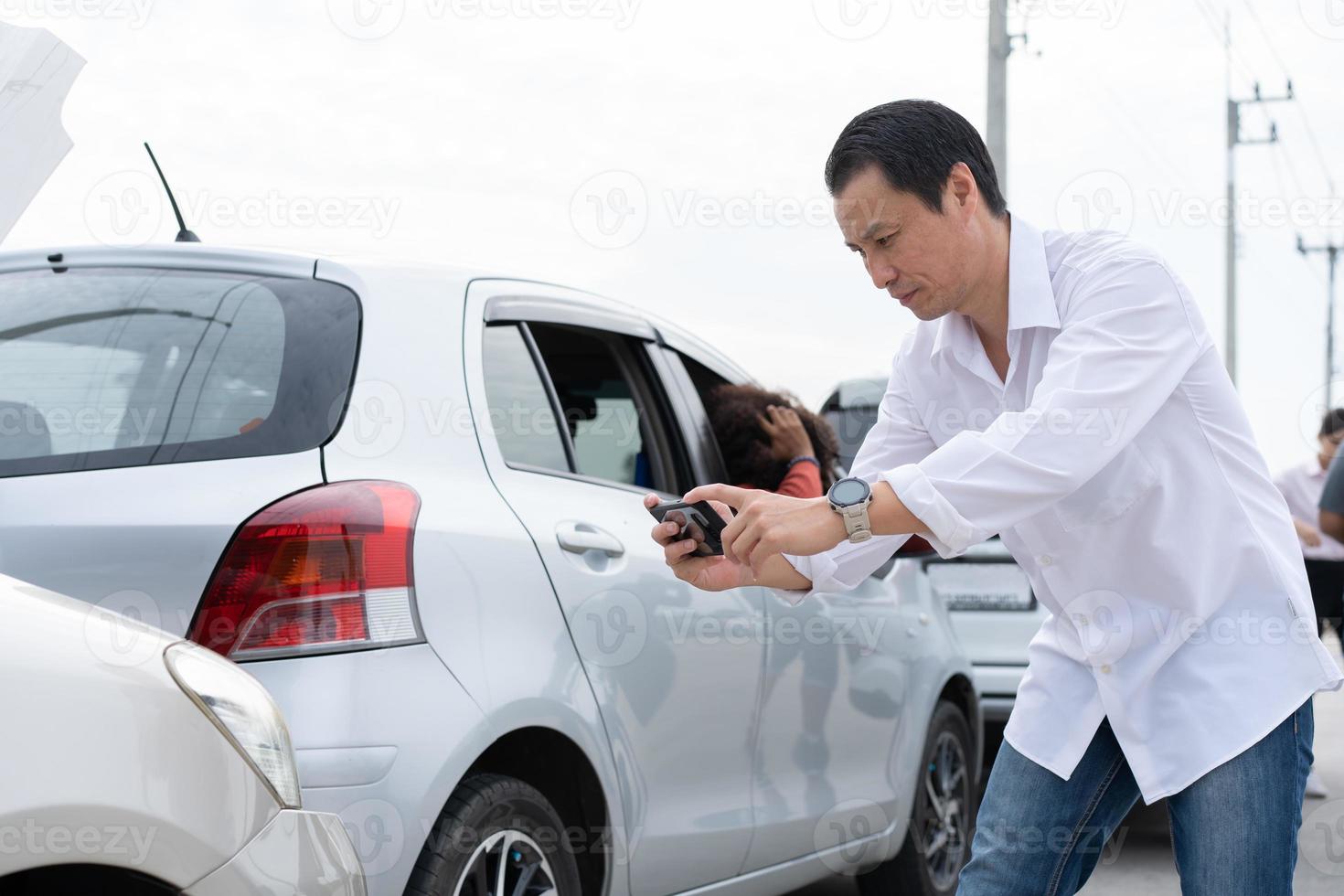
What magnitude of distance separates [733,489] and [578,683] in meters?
1.03

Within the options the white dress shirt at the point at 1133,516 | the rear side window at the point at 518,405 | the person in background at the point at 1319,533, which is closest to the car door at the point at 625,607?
the rear side window at the point at 518,405

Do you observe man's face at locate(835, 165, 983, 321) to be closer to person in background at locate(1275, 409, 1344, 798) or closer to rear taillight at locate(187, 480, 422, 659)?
rear taillight at locate(187, 480, 422, 659)

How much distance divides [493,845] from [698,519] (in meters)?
0.89

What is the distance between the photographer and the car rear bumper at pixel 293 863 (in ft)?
6.93

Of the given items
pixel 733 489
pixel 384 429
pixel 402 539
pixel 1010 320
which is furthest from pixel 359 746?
pixel 1010 320

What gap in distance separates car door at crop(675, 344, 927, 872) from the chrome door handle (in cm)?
53

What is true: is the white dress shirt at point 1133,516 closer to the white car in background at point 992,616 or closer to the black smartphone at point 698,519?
the black smartphone at point 698,519

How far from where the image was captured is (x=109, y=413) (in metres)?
2.90

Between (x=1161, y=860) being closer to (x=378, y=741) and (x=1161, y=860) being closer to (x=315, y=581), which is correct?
(x=378, y=741)

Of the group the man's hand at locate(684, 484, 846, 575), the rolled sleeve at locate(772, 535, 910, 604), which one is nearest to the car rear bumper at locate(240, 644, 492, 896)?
the rolled sleeve at locate(772, 535, 910, 604)

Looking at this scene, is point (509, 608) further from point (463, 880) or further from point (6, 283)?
point (6, 283)

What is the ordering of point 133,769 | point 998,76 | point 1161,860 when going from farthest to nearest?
point 998,76, point 1161,860, point 133,769

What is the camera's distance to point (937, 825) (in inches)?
199

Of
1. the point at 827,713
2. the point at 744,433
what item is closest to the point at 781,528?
the point at 827,713
